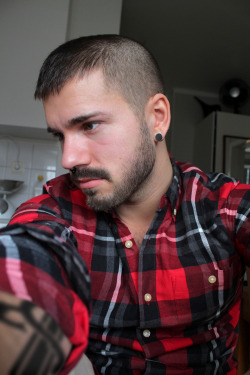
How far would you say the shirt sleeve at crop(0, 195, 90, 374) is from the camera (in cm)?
34

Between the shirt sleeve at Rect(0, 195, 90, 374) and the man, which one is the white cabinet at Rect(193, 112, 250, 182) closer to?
the man

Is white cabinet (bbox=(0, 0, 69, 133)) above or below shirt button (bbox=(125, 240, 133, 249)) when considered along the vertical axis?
above

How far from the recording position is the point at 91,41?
763 millimetres

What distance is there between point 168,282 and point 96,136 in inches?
13.3

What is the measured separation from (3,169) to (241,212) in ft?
5.63

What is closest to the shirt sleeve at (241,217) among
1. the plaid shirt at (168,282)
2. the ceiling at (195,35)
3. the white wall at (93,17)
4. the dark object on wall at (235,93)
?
the plaid shirt at (168,282)

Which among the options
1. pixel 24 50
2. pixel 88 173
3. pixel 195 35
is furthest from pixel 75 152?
pixel 195 35

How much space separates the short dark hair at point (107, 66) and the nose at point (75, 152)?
0.35ft

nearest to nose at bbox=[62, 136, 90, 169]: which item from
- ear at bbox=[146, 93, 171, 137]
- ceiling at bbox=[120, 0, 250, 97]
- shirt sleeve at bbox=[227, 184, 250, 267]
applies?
ear at bbox=[146, 93, 171, 137]

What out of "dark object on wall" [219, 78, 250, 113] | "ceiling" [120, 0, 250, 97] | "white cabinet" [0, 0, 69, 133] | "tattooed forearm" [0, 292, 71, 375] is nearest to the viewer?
"tattooed forearm" [0, 292, 71, 375]

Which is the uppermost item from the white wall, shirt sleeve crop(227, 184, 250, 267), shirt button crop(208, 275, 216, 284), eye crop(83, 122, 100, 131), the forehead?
the white wall

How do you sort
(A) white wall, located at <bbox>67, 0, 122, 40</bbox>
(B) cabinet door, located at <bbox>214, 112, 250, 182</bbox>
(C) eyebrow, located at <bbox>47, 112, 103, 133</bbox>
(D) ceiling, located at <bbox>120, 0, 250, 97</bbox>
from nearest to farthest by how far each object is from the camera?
(C) eyebrow, located at <bbox>47, 112, 103, 133</bbox>
(A) white wall, located at <bbox>67, 0, 122, 40</bbox>
(D) ceiling, located at <bbox>120, 0, 250, 97</bbox>
(B) cabinet door, located at <bbox>214, 112, 250, 182</bbox>

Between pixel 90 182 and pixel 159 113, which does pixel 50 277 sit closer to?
pixel 90 182

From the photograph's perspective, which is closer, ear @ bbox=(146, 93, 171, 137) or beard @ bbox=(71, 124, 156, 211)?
beard @ bbox=(71, 124, 156, 211)
